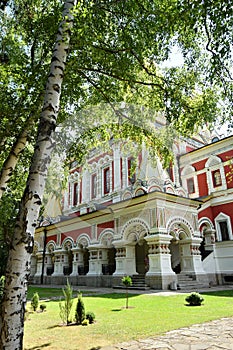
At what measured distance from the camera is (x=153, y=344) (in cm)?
479

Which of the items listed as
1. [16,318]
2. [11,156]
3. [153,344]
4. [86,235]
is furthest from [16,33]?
[86,235]

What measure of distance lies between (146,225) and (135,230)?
1212 millimetres

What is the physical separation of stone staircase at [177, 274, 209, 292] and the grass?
194 inches

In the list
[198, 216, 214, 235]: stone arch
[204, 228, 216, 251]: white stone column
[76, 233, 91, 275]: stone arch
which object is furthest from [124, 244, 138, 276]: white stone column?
[204, 228, 216, 251]: white stone column

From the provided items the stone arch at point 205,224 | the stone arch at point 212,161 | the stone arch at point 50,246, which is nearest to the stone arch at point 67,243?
the stone arch at point 50,246

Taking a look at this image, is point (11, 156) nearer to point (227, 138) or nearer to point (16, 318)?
point (16, 318)

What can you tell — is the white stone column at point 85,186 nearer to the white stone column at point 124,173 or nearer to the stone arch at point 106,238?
the white stone column at point 124,173

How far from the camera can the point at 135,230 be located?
15.9 m

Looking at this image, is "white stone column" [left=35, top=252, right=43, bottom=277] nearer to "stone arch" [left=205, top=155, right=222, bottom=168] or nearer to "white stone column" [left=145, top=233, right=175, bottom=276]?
"white stone column" [left=145, top=233, right=175, bottom=276]

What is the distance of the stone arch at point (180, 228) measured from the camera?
594 inches

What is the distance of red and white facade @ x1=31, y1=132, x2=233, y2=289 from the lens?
14758 mm

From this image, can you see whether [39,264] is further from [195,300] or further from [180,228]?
[195,300]

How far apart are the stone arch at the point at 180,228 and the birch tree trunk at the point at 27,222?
11.5m

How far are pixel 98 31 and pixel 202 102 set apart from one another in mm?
3403
